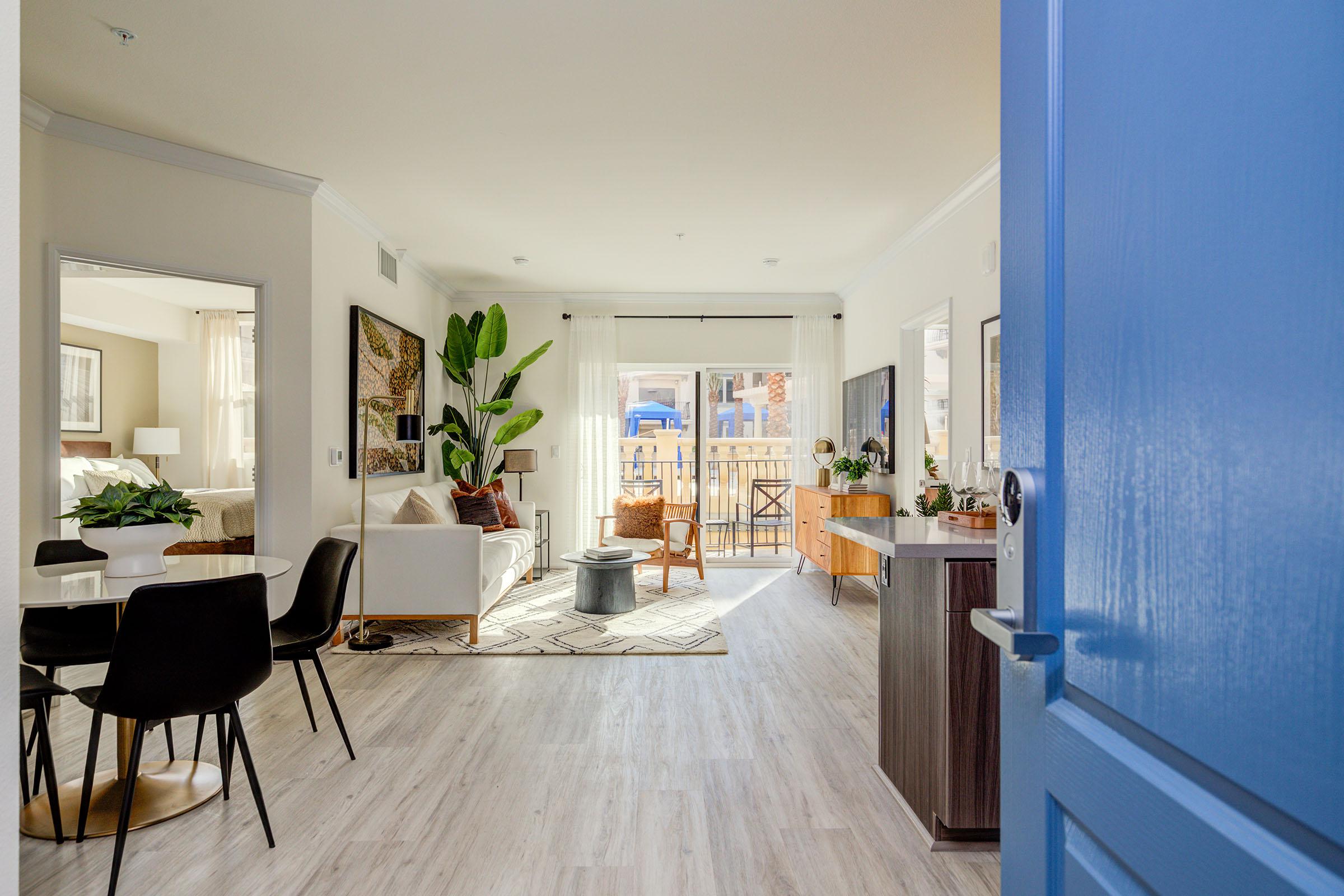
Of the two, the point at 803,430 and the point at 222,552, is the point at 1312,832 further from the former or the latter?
the point at 803,430

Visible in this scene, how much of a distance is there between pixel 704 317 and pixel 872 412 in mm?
2048

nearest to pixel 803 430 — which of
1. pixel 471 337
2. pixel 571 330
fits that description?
pixel 571 330

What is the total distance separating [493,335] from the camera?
20.3 ft

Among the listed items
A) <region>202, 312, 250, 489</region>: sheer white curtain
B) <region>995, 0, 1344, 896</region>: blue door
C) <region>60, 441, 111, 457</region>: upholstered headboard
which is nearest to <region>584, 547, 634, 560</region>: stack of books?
<region>995, 0, 1344, 896</region>: blue door

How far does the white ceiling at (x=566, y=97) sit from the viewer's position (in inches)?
101

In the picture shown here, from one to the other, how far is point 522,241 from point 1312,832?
17.3 ft

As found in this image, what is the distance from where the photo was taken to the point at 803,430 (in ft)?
22.6

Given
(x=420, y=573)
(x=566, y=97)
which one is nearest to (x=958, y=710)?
(x=566, y=97)

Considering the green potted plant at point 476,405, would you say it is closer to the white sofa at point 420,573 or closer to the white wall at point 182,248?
the white sofa at point 420,573

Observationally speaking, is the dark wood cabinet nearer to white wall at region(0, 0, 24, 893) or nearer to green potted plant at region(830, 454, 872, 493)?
white wall at region(0, 0, 24, 893)

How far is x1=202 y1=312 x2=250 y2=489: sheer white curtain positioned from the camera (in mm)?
7340

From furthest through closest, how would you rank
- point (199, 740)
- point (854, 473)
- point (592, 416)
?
point (592, 416) < point (854, 473) < point (199, 740)

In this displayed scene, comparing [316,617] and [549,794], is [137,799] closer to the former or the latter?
[316,617]

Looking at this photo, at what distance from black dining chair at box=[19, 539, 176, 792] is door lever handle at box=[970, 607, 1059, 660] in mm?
2818
